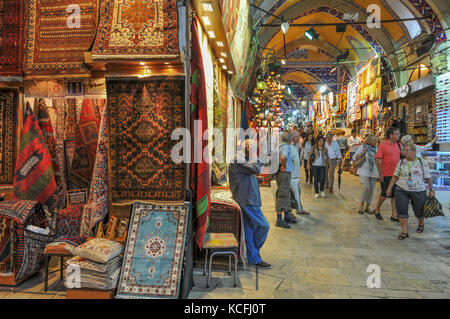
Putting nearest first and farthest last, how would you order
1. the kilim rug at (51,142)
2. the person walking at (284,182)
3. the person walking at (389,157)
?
the kilim rug at (51,142)
the person walking at (284,182)
the person walking at (389,157)

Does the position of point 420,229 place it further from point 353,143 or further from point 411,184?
point 353,143

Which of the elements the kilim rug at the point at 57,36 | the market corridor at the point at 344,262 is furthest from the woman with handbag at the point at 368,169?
the kilim rug at the point at 57,36

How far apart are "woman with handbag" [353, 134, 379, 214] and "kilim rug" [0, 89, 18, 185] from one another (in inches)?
230

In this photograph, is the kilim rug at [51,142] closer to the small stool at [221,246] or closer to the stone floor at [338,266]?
the stone floor at [338,266]

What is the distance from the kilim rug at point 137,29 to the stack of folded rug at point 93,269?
1809 mm

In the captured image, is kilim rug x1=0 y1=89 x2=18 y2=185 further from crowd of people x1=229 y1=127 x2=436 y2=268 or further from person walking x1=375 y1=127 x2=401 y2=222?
person walking x1=375 y1=127 x2=401 y2=222

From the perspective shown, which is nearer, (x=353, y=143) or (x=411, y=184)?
(x=411, y=184)

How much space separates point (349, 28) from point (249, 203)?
14811 mm

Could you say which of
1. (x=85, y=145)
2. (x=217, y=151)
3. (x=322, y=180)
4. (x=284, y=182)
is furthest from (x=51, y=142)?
(x=322, y=180)

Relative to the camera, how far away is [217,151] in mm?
4906

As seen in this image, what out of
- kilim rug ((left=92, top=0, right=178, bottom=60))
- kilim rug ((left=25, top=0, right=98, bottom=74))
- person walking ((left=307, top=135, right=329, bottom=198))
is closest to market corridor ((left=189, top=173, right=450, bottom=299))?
person walking ((left=307, top=135, right=329, bottom=198))

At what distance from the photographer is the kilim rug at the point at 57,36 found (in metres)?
3.42

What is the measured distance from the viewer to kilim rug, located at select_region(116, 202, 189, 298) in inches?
104
